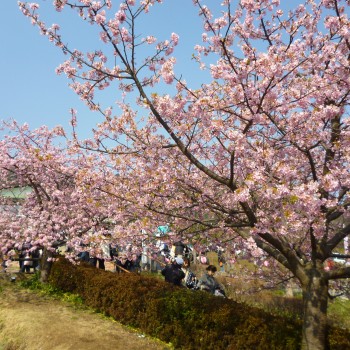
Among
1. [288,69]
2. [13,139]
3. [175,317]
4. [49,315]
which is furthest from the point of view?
[13,139]

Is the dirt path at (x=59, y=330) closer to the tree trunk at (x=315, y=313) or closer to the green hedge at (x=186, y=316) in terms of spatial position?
the green hedge at (x=186, y=316)

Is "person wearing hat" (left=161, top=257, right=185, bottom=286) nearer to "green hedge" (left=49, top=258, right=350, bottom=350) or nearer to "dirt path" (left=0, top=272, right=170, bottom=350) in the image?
"green hedge" (left=49, top=258, right=350, bottom=350)

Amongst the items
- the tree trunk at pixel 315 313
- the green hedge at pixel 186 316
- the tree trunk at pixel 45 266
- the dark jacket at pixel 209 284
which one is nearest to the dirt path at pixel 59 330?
the green hedge at pixel 186 316

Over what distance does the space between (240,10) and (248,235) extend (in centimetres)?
369

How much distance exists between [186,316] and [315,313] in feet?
9.32

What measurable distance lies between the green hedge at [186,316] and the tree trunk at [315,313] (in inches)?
7.8

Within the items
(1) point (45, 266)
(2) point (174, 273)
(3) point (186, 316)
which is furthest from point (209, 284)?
(1) point (45, 266)

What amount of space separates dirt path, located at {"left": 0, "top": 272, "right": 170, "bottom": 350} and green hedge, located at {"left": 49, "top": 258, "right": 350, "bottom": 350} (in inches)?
13.7

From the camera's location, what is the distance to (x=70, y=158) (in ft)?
44.4

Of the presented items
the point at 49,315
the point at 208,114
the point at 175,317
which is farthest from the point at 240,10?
the point at 49,315

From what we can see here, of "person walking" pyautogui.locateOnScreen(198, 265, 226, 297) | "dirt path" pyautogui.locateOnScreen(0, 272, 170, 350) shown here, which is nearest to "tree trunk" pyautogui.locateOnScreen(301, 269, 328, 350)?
"dirt path" pyautogui.locateOnScreen(0, 272, 170, 350)

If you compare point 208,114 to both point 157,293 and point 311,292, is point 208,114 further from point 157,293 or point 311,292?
A: point 157,293

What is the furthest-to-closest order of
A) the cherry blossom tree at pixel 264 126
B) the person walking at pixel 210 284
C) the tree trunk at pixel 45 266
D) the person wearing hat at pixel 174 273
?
1. the tree trunk at pixel 45 266
2. the person wearing hat at pixel 174 273
3. the person walking at pixel 210 284
4. the cherry blossom tree at pixel 264 126

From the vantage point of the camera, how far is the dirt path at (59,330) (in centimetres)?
726
